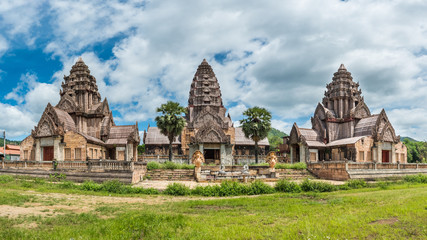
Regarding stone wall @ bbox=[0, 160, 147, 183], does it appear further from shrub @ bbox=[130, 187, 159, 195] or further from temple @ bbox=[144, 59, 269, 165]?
temple @ bbox=[144, 59, 269, 165]

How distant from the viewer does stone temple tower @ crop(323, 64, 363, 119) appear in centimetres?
5125

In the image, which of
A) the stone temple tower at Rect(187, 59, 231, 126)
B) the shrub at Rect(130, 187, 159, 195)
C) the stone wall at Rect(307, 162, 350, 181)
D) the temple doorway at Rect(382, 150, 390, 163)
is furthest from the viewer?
the stone temple tower at Rect(187, 59, 231, 126)

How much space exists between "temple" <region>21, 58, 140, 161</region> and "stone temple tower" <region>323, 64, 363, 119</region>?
97.3ft

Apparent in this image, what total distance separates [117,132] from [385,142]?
35177 mm

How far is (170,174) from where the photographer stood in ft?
98.1

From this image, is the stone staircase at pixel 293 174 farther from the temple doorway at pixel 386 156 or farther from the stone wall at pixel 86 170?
the temple doorway at pixel 386 156

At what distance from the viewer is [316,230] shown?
8984 mm

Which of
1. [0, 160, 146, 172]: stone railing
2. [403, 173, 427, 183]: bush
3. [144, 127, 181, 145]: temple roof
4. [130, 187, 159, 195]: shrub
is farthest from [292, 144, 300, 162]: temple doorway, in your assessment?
[130, 187, 159, 195]: shrub

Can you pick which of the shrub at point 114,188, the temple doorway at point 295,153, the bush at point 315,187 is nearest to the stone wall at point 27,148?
the shrub at point 114,188

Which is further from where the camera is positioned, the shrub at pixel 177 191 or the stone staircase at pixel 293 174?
the stone staircase at pixel 293 174

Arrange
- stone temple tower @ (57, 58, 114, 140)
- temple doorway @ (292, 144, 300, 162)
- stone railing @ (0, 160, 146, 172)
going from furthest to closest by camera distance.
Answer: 1. temple doorway @ (292, 144, 300, 162)
2. stone temple tower @ (57, 58, 114, 140)
3. stone railing @ (0, 160, 146, 172)

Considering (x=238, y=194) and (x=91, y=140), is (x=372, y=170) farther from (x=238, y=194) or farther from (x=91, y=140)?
(x=91, y=140)

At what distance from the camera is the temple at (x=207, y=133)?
42906 mm

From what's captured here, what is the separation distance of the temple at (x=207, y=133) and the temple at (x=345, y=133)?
29.8 ft
